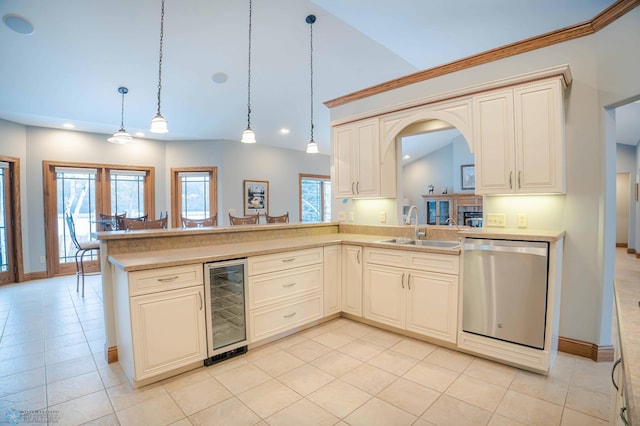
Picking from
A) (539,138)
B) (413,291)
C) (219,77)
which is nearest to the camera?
(539,138)

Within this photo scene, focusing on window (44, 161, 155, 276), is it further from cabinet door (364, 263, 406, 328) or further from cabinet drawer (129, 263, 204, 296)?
cabinet door (364, 263, 406, 328)

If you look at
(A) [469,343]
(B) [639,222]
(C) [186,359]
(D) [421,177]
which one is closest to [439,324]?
(A) [469,343]

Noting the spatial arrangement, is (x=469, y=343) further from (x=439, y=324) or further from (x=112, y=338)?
(x=112, y=338)

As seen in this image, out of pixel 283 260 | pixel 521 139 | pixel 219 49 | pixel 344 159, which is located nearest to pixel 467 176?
pixel 344 159

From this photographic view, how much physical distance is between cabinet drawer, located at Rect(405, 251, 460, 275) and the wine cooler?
1469mm

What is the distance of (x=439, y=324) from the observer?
2693 millimetres

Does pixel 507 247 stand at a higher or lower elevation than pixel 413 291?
higher

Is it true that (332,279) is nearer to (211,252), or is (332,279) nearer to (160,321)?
(211,252)

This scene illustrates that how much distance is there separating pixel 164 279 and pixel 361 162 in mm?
2393

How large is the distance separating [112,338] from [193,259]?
1.08m

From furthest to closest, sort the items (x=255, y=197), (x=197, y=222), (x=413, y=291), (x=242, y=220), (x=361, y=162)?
1. (x=255, y=197)
2. (x=242, y=220)
3. (x=197, y=222)
4. (x=361, y=162)
5. (x=413, y=291)

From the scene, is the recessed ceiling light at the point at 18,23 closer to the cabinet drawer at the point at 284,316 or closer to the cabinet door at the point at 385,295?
the cabinet drawer at the point at 284,316

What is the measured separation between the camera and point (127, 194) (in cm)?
636

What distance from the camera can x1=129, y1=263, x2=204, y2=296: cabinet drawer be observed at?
2082 mm
